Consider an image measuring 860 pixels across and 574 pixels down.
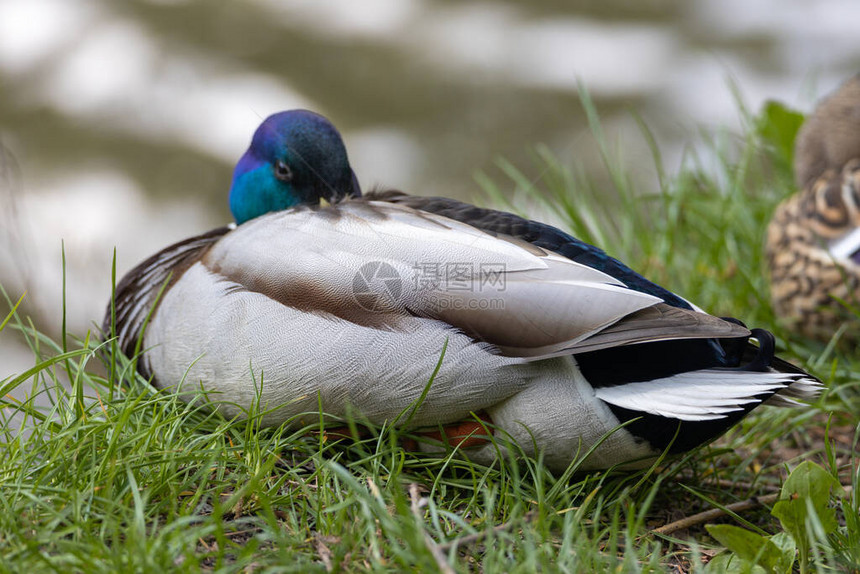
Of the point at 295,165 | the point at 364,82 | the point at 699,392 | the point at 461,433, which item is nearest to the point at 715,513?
the point at 699,392

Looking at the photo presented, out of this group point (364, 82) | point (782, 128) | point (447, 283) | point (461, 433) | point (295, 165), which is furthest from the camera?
point (364, 82)

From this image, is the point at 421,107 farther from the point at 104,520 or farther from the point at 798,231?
the point at 104,520

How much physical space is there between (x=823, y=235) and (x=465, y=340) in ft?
6.15

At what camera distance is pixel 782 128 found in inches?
173

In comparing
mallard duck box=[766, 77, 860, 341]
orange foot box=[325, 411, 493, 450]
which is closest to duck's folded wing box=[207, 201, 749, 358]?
orange foot box=[325, 411, 493, 450]

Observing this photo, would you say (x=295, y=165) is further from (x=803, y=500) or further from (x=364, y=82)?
(x=364, y=82)

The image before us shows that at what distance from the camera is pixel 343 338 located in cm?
212

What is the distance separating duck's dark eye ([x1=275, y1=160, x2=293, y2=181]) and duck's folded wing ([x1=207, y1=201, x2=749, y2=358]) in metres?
0.35

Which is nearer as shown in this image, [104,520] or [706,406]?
[104,520]

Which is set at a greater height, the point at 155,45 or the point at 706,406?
the point at 155,45

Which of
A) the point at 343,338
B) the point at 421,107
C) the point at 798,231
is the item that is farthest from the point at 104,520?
the point at 421,107

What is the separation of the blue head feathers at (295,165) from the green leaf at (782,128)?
257 cm

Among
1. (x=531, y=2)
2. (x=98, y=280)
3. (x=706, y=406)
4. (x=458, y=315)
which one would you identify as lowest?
(x=98, y=280)

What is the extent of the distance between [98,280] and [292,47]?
4.15m
